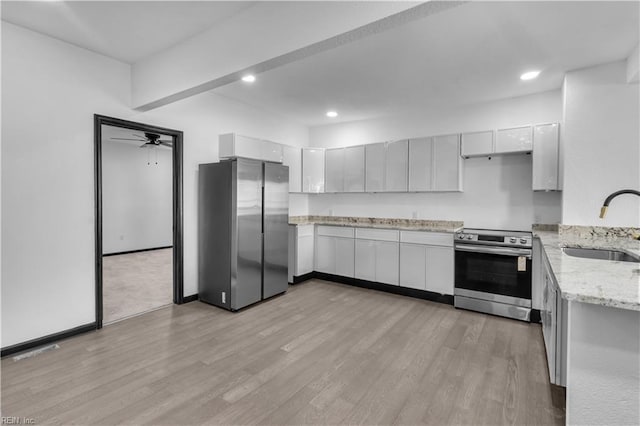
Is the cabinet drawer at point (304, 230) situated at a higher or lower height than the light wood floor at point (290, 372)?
higher

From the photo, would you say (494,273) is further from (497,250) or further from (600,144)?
(600,144)

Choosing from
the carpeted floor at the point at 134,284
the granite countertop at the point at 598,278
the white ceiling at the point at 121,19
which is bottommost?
the carpeted floor at the point at 134,284

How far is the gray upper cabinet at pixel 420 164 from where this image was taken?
14.4ft

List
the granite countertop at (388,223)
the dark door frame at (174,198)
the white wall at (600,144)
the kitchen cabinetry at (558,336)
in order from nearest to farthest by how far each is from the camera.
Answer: the kitchen cabinetry at (558,336) → the white wall at (600,144) → the dark door frame at (174,198) → the granite countertop at (388,223)

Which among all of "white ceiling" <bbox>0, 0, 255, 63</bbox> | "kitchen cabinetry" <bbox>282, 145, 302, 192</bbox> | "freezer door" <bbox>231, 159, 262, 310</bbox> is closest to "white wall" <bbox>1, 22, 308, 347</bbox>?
"white ceiling" <bbox>0, 0, 255, 63</bbox>

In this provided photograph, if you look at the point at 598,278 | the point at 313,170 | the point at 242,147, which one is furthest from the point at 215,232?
the point at 598,278

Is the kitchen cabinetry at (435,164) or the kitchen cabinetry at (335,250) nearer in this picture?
the kitchen cabinetry at (435,164)

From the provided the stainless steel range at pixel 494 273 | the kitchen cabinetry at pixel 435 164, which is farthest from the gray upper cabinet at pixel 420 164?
the stainless steel range at pixel 494 273

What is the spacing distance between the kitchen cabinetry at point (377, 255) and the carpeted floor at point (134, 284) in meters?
2.67

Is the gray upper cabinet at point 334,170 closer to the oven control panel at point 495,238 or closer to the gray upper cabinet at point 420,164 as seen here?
the gray upper cabinet at point 420,164

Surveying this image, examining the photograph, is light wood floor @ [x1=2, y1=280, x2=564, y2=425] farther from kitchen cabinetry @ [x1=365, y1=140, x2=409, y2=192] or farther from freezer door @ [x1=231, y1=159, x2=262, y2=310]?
kitchen cabinetry @ [x1=365, y1=140, x2=409, y2=192]

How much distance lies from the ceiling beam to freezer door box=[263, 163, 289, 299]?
1475 mm

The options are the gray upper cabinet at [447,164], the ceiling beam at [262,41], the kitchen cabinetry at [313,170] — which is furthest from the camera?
the kitchen cabinetry at [313,170]

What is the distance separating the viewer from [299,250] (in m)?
4.89
